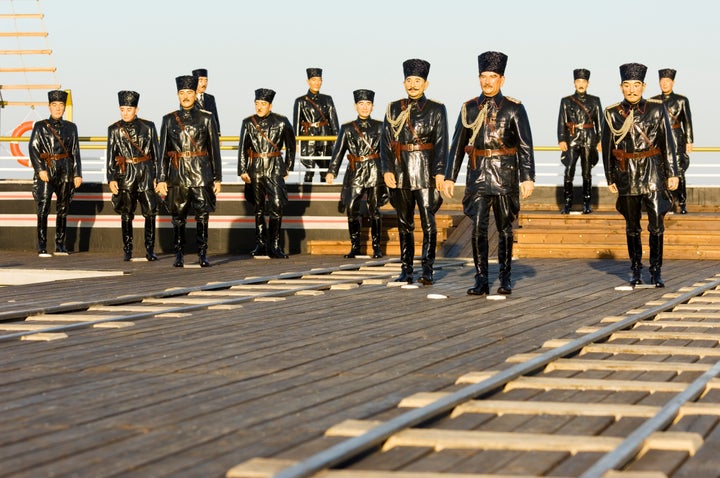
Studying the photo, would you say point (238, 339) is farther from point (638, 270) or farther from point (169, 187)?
point (169, 187)

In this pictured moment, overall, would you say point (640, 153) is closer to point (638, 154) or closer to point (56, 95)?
point (638, 154)

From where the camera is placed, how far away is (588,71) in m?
20.6

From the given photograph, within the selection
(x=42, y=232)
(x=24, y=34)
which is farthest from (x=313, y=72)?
(x=24, y=34)

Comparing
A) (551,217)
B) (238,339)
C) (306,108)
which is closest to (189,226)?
(306,108)

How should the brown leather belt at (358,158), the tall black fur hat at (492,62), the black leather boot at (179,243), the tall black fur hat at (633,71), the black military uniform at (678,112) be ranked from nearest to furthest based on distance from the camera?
1. the tall black fur hat at (492,62)
2. the tall black fur hat at (633,71)
3. the black leather boot at (179,243)
4. the brown leather belt at (358,158)
5. the black military uniform at (678,112)

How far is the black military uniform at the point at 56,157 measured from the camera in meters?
19.1

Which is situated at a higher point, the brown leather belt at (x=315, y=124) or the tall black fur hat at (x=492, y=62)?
→ the tall black fur hat at (x=492, y=62)

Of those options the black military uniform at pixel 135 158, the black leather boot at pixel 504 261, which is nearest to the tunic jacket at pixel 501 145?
the black leather boot at pixel 504 261

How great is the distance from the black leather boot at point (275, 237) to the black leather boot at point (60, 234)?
3214 millimetres

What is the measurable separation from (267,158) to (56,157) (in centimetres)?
323

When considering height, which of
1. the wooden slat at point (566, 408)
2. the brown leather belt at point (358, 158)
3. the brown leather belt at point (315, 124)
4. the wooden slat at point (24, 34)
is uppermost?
the wooden slat at point (24, 34)

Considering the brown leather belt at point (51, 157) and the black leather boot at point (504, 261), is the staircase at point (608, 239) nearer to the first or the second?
the brown leather belt at point (51, 157)

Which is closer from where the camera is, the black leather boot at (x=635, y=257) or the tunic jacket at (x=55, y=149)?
the black leather boot at (x=635, y=257)

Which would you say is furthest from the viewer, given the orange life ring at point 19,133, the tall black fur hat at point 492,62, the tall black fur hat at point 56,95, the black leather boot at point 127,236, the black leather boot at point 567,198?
the orange life ring at point 19,133
